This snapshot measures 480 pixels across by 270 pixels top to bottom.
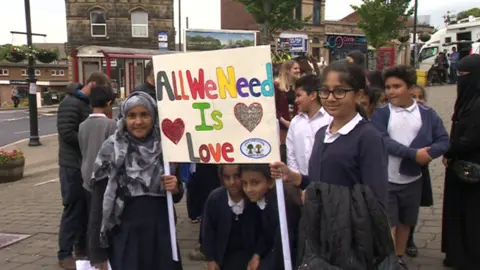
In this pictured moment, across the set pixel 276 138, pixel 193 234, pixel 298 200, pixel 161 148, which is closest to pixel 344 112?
pixel 276 138

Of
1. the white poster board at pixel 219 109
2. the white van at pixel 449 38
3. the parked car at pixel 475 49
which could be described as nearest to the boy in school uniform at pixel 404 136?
the white poster board at pixel 219 109

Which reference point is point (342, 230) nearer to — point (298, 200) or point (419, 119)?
point (298, 200)

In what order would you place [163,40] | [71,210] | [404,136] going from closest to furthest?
[404,136] → [71,210] → [163,40]

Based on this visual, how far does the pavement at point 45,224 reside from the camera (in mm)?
4910

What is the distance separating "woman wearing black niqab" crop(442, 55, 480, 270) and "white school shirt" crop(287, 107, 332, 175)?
3.83 feet

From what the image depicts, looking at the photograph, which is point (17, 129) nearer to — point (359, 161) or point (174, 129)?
point (174, 129)

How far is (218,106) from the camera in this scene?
295cm

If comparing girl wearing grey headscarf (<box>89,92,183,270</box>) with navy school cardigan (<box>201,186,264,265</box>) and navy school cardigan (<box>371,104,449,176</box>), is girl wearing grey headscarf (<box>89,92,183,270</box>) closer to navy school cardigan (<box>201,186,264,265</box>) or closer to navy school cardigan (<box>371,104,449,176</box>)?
navy school cardigan (<box>201,186,264,265</box>)

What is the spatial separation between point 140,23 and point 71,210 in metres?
34.4

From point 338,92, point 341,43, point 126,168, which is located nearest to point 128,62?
point 126,168

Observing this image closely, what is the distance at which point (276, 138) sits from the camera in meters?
2.83

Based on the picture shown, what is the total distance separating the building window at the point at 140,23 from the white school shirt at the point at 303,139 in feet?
115

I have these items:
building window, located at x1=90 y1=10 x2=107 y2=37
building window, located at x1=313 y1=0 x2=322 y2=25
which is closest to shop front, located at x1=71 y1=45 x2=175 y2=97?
building window, located at x1=90 y1=10 x2=107 y2=37

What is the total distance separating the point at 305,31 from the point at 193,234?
39.3m
